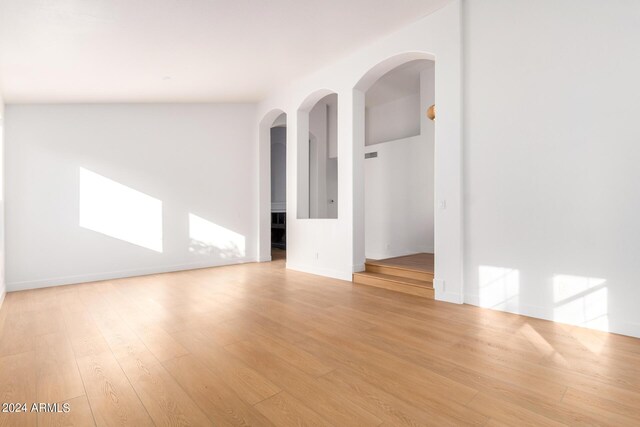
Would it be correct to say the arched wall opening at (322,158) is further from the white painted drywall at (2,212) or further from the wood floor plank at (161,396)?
the wood floor plank at (161,396)

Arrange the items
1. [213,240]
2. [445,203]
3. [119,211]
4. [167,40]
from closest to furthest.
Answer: [167,40] → [445,203] → [119,211] → [213,240]

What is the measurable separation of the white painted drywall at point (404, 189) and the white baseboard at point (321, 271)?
165 centimetres

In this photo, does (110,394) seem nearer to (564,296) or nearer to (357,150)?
(564,296)

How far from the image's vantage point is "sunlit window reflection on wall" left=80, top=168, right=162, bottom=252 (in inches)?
210

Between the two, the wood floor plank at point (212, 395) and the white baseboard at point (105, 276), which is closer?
the wood floor plank at point (212, 395)

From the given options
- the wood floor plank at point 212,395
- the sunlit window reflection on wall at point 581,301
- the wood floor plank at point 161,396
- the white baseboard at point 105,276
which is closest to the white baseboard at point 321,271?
the white baseboard at point 105,276

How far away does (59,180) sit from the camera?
5.13 metres

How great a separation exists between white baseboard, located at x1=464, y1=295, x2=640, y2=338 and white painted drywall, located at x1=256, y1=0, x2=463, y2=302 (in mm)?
164

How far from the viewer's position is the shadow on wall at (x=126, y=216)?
5.34 m

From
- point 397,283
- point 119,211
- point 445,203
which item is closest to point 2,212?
point 119,211

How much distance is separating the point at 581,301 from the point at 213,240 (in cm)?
578

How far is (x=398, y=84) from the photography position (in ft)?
21.7

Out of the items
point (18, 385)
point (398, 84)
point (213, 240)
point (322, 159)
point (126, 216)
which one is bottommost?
point (18, 385)

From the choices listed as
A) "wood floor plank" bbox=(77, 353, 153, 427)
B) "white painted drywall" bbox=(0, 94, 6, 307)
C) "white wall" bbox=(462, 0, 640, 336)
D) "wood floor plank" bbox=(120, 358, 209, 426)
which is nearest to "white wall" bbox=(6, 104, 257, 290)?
"white painted drywall" bbox=(0, 94, 6, 307)
